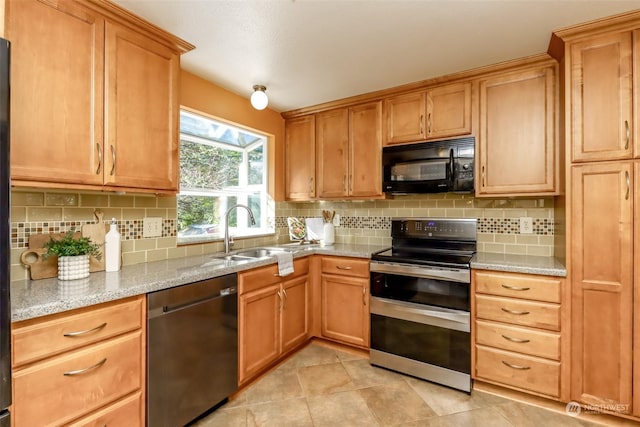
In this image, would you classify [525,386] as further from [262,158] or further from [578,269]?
[262,158]

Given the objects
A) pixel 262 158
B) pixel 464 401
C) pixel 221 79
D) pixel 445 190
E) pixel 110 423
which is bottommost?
pixel 464 401

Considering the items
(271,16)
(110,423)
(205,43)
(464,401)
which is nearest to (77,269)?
(110,423)

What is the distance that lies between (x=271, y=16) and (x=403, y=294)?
2.02m

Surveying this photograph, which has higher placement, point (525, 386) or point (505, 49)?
point (505, 49)

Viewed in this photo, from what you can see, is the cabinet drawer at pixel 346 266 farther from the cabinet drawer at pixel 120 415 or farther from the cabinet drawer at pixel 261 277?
the cabinet drawer at pixel 120 415

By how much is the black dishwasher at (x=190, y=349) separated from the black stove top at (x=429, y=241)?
1.25 metres

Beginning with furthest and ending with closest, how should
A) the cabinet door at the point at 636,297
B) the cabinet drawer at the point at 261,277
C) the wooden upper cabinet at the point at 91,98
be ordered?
the cabinet drawer at the point at 261,277 → the cabinet door at the point at 636,297 → the wooden upper cabinet at the point at 91,98

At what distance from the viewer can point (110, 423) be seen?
4.57ft

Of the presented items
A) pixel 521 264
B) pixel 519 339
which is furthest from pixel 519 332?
pixel 521 264

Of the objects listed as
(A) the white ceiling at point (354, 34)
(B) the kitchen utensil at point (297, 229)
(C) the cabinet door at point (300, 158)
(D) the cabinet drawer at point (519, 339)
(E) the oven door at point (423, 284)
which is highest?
(A) the white ceiling at point (354, 34)

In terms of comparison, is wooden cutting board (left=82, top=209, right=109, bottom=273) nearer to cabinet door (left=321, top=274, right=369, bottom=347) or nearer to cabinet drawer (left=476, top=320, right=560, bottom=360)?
cabinet door (left=321, top=274, right=369, bottom=347)

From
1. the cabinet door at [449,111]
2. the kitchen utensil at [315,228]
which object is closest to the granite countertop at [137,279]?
the kitchen utensil at [315,228]

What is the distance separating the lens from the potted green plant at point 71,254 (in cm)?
156

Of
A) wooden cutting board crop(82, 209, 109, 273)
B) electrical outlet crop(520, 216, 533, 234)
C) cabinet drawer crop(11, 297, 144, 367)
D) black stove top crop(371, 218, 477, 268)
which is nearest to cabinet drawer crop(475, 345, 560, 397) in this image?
black stove top crop(371, 218, 477, 268)
